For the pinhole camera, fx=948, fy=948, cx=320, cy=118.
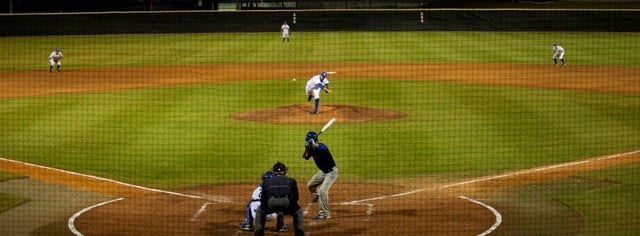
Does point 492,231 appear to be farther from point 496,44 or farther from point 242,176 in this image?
point 496,44

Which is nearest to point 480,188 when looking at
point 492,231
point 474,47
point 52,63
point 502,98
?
point 492,231

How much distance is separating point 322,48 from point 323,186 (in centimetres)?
3253

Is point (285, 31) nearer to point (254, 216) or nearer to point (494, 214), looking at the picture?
point (494, 214)

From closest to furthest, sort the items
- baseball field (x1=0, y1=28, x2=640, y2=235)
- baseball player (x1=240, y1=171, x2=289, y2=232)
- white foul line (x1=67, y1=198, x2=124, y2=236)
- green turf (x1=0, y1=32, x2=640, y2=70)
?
1. baseball player (x1=240, y1=171, x2=289, y2=232)
2. white foul line (x1=67, y1=198, x2=124, y2=236)
3. baseball field (x1=0, y1=28, x2=640, y2=235)
4. green turf (x1=0, y1=32, x2=640, y2=70)

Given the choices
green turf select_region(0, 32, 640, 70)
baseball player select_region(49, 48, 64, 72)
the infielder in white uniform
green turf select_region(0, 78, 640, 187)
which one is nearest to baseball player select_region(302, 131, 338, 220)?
green turf select_region(0, 78, 640, 187)

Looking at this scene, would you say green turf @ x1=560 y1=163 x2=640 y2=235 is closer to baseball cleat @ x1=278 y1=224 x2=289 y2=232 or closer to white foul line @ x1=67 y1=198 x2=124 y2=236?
baseball cleat @ x1=278 y1=224 x2=289 y2=232

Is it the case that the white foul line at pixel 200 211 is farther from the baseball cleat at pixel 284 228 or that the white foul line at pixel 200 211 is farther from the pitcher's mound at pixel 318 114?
the pitcher's mound at pixel 318 114

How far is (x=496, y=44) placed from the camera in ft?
155

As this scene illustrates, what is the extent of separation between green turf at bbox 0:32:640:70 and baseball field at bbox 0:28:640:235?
12.5 inches

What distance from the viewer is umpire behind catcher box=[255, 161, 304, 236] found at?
13.1 metres

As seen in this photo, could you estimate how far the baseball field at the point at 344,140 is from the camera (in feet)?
52.5

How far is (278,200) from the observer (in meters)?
13.1

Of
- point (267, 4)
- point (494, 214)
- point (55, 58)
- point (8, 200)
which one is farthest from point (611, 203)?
point (267, 4)

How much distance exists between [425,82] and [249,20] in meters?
18.5
